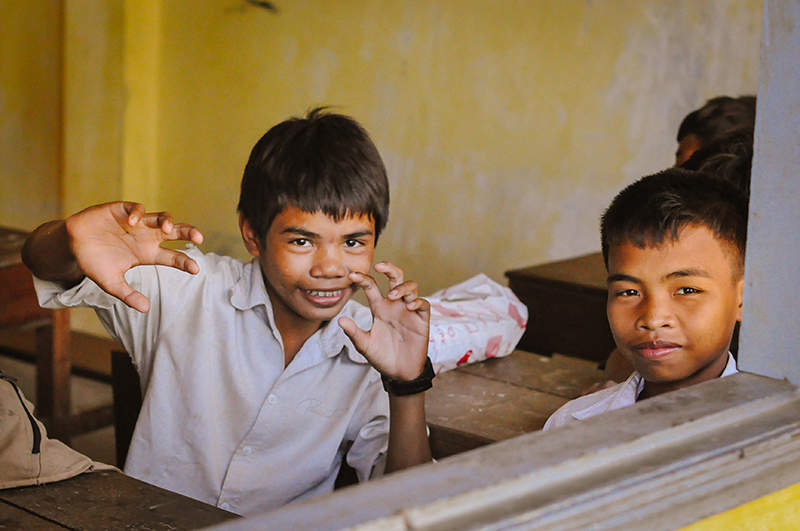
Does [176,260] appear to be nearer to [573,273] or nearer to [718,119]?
[573,273]

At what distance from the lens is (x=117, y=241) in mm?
1370

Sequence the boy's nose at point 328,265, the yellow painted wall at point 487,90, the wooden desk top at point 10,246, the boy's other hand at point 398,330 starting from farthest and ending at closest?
1. the yellow painted wall at point 487,90
2. the wooden desk top at point 10,246
3. the boy's nose at point 328,265
4. the boy's other hand at point 398,330

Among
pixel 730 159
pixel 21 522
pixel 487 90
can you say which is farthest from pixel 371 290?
pixel 487 90

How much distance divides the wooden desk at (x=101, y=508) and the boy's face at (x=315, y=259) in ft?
1.65

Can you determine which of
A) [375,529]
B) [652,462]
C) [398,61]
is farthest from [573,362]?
[398,61]

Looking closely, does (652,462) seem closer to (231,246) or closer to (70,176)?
(231,246)

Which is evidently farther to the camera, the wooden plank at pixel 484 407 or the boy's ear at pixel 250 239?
the boy's ear at pixel 250 239

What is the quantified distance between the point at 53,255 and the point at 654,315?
95 cm

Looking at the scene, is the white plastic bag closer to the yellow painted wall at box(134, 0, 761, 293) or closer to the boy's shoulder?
the boy's shoulder

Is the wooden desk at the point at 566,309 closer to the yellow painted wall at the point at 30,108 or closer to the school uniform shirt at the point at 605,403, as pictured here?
the school uniform shirt at the point at 605,403

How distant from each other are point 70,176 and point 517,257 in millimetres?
2288

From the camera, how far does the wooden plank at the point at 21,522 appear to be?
3.69 feet

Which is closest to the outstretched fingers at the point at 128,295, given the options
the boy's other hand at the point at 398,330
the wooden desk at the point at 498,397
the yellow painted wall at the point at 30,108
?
the boy's other hand at the point at 398,330

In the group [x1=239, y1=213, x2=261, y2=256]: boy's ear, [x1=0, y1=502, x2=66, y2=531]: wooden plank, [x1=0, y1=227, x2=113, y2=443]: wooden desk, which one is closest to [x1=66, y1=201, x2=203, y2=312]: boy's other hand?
[x1=0, y1=502, x2=66, y2=531]: wooden plank
